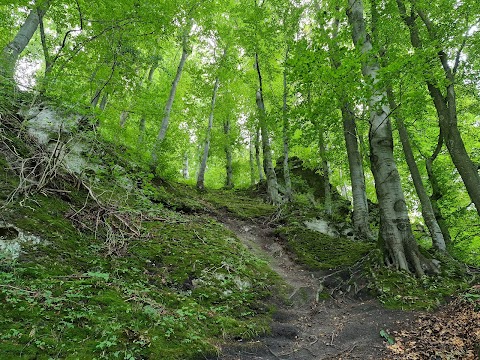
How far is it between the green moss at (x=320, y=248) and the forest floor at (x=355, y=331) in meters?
1.56

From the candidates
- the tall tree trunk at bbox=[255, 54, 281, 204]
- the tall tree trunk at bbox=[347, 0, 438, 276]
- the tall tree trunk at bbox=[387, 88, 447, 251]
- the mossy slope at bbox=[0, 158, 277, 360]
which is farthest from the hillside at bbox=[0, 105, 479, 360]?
the tall tree trunk at bbox=[255, 54, 281, 204]

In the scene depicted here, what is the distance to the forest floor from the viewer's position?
3816mm

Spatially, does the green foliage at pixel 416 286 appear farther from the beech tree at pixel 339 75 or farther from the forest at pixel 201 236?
the beech tree at pixel 339 75

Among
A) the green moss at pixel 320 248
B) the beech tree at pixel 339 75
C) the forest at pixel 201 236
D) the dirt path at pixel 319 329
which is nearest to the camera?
the forest at pixel 201 236

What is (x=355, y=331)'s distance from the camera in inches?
185

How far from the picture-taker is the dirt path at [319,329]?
3.99 m

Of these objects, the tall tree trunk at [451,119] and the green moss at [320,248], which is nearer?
the tall tree trunk at [451,119]

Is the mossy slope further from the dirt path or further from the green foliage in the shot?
the green foliage

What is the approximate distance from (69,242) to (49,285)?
1351mm

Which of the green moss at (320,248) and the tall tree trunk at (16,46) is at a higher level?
the tall tree trunk at (16,46)

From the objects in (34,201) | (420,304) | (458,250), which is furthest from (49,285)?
(458,250)

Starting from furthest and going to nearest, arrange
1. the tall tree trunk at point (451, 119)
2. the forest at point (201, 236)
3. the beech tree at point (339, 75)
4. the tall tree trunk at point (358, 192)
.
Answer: the tall tree trunk at point (358, 192) → the tall tree trunk at point (451, 119) → the beech tree at point (339, 75) → the forest at point (201, 236)

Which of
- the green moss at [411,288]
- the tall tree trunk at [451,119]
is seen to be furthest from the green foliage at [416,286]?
the tall tree trunk at [451,119]

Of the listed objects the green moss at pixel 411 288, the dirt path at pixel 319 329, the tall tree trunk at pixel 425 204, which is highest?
the tall tree trunk at pixel 425 204
